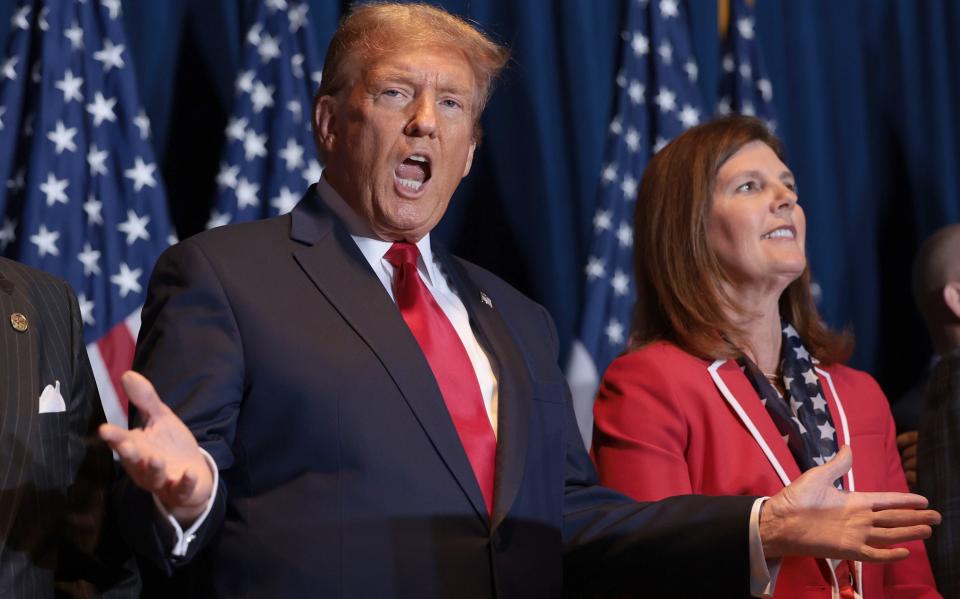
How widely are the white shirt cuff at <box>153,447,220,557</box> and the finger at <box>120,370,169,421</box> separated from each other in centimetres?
11

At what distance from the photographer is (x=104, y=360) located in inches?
139

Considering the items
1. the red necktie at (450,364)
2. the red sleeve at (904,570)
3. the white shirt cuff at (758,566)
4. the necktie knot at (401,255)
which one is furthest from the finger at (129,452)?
the red sleeve at (904,570)

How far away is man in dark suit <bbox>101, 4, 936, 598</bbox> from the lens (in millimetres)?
1833

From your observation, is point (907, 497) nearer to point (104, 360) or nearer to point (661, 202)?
point (661, 202)

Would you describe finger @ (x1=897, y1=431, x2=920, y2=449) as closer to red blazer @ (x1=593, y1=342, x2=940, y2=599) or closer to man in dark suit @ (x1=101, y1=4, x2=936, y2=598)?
red blazer @ (x1=593, y1=342, x2=940, y2=599)

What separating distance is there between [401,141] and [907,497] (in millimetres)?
1014

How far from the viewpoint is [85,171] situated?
3588 mm

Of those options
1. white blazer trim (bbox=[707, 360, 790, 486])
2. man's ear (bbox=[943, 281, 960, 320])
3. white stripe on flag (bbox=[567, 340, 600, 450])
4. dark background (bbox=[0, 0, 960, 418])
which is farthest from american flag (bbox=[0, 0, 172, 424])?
man's ear (bbox=[943, 281, 960, 320])

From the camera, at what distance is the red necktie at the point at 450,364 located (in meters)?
2.01

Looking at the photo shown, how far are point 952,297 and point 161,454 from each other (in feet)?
8.29

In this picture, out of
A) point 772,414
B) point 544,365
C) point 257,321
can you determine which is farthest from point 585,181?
point 257,321

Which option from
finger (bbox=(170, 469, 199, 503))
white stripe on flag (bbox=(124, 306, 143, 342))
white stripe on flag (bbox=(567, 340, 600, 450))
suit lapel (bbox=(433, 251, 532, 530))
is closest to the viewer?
finger (bbox=(170, 469, 199, 503))

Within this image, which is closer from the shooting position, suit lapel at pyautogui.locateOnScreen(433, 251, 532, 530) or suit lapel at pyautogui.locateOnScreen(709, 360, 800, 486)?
suit lapel at pyautogui.locateOnScreen(433, 251, 532, 530)

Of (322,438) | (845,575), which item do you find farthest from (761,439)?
(322,438)
